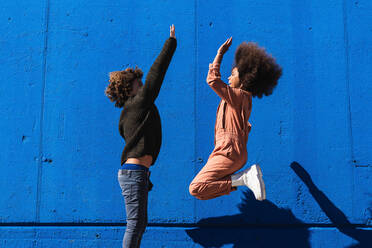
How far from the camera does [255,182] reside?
304 centimetres

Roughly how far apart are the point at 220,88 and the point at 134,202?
4.05 ft

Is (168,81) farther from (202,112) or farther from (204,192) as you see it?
(204,192)

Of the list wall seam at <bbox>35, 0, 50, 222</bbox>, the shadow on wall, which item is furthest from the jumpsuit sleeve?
wall seam at <bbox>35, 0, 50, 222</bbox>

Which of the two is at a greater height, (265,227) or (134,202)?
(134,202)

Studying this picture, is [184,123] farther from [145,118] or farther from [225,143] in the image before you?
[145,118]

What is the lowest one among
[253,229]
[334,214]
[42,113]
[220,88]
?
[253,229]

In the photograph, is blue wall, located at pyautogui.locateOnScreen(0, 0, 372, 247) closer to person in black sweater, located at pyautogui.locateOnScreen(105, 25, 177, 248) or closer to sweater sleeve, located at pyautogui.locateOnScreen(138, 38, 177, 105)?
person in black sweater, located at pyautogui.locateOnScreen(105, 25, 177, 248)

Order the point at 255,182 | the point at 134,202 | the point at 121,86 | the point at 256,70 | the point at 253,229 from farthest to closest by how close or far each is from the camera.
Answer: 1. the point at 253,229
2. the point at 256,70
3. the point at 121,86
4. the point at 255,182
5. the point at 134,202

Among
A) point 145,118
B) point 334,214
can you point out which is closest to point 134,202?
point 145,118

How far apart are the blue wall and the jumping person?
24.3 inches

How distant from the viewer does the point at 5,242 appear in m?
3.75

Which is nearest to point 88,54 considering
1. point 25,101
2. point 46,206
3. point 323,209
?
point 25,101

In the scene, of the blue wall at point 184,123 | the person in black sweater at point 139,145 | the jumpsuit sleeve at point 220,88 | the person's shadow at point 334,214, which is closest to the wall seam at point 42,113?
the blue wall at point 184,123

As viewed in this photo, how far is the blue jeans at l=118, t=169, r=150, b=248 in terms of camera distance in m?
2.91
